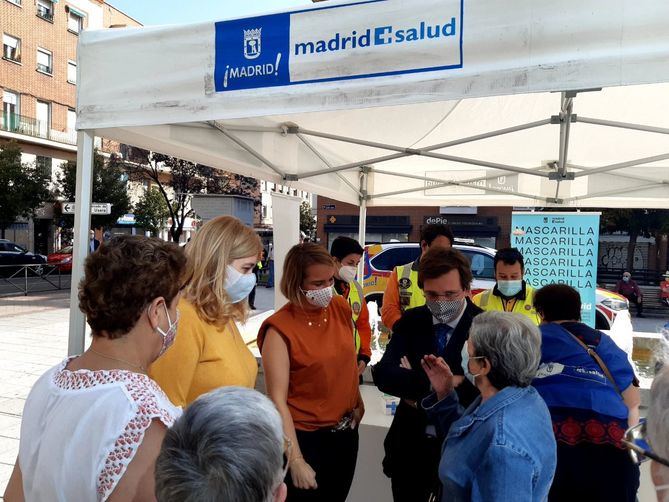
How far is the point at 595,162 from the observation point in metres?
4.80

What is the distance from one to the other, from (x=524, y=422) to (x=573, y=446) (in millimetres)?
848

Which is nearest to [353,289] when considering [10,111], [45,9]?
[10,111]

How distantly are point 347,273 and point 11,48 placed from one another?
32630 mm

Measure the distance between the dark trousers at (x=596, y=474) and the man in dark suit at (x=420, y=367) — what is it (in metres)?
0.53

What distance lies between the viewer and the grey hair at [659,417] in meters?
0.94

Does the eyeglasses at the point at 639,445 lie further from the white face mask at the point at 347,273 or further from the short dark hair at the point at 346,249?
the short dark hair at the point at 346,249

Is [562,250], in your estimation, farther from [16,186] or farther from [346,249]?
[16,186]

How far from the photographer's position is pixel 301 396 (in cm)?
218

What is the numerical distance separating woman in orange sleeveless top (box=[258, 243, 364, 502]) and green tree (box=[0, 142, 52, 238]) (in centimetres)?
2599

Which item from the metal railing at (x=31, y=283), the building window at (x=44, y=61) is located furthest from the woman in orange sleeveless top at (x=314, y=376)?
the building window at (x=44, y=61)

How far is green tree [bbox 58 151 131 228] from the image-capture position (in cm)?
2727

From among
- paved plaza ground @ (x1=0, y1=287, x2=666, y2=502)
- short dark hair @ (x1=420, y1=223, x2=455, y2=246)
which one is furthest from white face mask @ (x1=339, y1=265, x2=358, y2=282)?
paved plaza ground @ (x1=0, y1=287, x2=666, y2=502)

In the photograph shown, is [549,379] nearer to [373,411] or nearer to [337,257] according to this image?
[373,411]

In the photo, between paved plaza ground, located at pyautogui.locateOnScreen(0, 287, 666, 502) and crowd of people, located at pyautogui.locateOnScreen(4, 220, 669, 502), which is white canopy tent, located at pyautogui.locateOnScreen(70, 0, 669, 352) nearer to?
crowd of people, located at pyautogui.locateOnScreen(4, 220, 669, 502)
